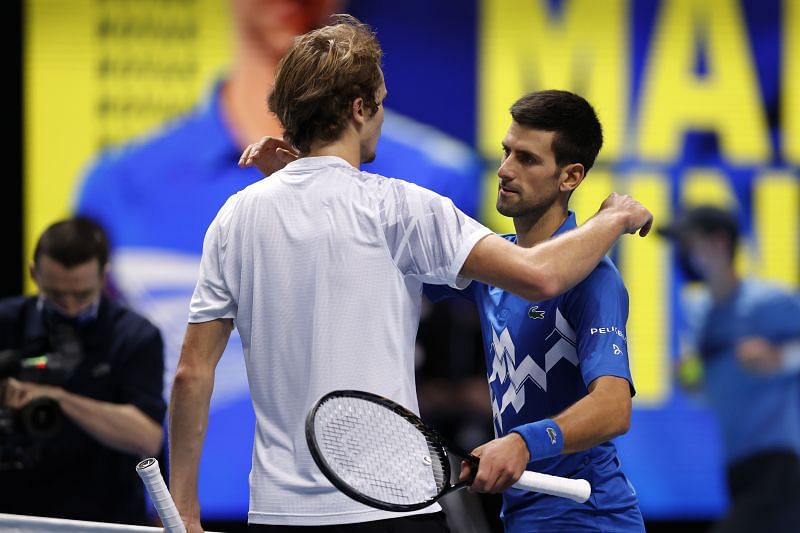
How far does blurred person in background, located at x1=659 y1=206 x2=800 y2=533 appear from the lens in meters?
5.95

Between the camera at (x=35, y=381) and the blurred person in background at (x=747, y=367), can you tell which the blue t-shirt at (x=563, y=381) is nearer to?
the camera at (x=35, y=381)

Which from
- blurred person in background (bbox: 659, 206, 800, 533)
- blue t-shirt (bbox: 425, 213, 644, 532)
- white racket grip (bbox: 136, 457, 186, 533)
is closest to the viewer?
white racket grip (bbox: 136, 457, 186, 533)

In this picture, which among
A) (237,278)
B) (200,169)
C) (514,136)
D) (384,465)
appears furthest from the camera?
(200,169)

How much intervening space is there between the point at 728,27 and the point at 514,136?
3.99m

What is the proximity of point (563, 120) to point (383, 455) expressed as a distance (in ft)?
3.30

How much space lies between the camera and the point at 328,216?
2252 mm

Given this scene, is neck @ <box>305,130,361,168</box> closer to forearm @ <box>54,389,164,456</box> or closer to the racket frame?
the racket frame

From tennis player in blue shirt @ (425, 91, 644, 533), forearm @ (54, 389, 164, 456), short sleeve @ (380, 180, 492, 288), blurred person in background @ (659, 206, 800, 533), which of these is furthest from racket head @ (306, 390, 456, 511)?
blurred person in background @ (659, 206, 800, 533)

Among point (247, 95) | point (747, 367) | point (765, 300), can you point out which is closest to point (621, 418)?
point (747, 367)

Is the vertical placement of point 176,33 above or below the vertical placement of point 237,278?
above

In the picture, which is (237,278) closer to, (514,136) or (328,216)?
(328,216)

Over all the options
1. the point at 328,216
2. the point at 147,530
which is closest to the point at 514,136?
the point at 328,216

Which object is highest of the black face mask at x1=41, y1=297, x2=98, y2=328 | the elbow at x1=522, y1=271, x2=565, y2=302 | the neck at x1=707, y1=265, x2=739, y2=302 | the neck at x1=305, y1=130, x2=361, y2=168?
the neck at x1=305, y1=130, x2=361, y2=168

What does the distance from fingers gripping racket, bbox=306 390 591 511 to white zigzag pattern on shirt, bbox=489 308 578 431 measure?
443mm
